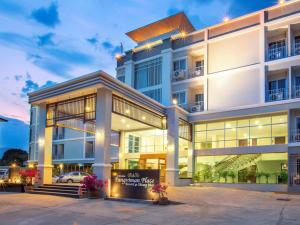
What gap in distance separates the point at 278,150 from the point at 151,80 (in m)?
14.7

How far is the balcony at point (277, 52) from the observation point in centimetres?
2753

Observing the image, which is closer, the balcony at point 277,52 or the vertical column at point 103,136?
the vertical column at point 103,136

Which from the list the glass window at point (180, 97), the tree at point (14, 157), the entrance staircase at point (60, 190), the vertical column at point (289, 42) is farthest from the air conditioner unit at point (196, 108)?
the tree at point (14, 157)

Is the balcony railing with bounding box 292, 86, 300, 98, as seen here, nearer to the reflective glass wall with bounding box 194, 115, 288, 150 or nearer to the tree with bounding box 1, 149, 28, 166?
the reflective glass wall with bounding box 194, 115, 288, 150

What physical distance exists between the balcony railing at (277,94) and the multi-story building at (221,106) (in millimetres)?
81

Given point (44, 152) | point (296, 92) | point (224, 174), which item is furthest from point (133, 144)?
point (296, 92)

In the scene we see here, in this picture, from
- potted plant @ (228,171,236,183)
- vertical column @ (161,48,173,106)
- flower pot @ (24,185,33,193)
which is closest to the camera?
flower pot @ (24,185,33,193)

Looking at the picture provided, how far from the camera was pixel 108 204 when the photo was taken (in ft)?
49.8

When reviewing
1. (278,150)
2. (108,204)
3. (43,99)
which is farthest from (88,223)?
(278,150)

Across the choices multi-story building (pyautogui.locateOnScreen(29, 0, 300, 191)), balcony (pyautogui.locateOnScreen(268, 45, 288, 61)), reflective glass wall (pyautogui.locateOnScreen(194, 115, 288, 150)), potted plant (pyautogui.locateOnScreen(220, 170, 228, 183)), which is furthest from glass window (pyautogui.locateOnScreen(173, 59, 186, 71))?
potted plant (pyautogui.locateOnScreen(220, 170, 228, 183))

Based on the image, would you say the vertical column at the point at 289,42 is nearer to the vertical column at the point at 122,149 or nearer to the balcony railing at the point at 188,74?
the balcony railing at the point at 188,74

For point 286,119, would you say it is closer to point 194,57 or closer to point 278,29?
point 278,29

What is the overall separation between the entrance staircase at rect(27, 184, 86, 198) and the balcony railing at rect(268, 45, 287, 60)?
1911 centimetres

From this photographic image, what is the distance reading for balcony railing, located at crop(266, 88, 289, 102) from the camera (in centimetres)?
2728
